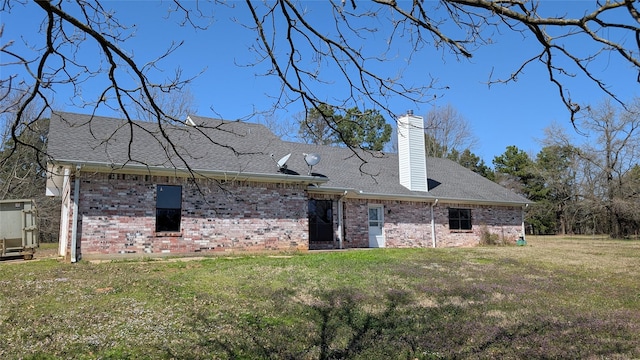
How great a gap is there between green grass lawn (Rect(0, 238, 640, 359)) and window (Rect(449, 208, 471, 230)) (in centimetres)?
980

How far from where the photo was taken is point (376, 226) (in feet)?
60.7

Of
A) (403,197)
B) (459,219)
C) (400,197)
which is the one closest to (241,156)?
(400,197)

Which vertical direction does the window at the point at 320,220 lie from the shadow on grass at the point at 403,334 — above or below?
above

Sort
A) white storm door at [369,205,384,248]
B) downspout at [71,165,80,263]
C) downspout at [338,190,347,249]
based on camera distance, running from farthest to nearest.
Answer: white storm door at [369,205,384,248] < downspout at [338,190,347,249] < downspout at [71,165,80,263]

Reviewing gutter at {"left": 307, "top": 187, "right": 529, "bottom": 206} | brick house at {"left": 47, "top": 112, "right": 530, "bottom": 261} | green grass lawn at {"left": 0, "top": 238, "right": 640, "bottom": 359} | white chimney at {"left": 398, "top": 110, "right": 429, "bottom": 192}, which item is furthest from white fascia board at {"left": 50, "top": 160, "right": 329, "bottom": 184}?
white chimney at {"left": 398, "top": 110, "right": 429, "bottom": 192}

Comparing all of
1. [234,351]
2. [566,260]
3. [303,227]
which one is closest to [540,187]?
[566,260]

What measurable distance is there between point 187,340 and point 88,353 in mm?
942

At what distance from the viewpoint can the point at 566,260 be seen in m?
13.6

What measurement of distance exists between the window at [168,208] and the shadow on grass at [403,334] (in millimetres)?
7893

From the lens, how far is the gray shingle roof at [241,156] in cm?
1263

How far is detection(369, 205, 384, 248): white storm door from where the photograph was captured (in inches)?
720

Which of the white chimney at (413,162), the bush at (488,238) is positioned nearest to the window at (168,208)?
the white chimney at (413,162)

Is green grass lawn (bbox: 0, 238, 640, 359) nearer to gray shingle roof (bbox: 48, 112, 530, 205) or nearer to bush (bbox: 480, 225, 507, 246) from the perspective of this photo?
gray shingle roof (bbox: 48, 112, 530, 205)

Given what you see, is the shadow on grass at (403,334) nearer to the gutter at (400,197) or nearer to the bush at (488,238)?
the gutter at (400,197)
